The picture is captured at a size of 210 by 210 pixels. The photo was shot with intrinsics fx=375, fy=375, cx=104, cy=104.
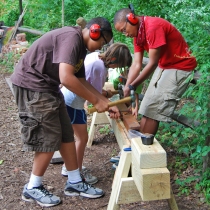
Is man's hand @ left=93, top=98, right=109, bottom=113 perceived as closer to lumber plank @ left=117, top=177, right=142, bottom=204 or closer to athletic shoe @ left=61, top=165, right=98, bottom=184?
lumber plank @ left=117, top=177, right=142, bottom=204

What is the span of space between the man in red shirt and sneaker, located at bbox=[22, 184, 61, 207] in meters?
1.20

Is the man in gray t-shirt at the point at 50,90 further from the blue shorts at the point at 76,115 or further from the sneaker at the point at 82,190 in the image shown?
the blue shorts at the point at 76,115

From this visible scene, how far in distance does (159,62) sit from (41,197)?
77.1 inches

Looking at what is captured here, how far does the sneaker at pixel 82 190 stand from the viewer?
3.96m

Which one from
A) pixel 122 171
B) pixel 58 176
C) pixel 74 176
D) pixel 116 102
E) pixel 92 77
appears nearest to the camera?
pixel 122 171

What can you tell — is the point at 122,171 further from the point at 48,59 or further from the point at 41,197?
the point at 48,59

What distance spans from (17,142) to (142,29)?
2743 mm

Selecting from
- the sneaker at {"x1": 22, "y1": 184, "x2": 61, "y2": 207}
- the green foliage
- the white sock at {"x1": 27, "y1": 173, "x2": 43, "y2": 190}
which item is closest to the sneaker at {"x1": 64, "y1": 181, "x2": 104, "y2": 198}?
the sneaker at {"x1": 22, "y1": 184, "x2": 61, "y2": 207}

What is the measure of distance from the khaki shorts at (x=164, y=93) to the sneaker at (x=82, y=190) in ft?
3.36

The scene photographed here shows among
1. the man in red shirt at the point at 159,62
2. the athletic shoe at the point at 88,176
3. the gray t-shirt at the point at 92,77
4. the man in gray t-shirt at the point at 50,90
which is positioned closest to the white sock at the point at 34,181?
the man in gray t-shirt at the point at 50,90

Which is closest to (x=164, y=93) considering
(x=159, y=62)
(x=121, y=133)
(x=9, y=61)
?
(x=159, y=62)

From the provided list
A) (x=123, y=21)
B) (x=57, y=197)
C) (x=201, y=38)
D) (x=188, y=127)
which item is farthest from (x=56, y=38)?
(x=188, y=127)

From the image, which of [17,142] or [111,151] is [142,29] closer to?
[111,151]

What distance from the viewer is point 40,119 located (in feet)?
11.6
